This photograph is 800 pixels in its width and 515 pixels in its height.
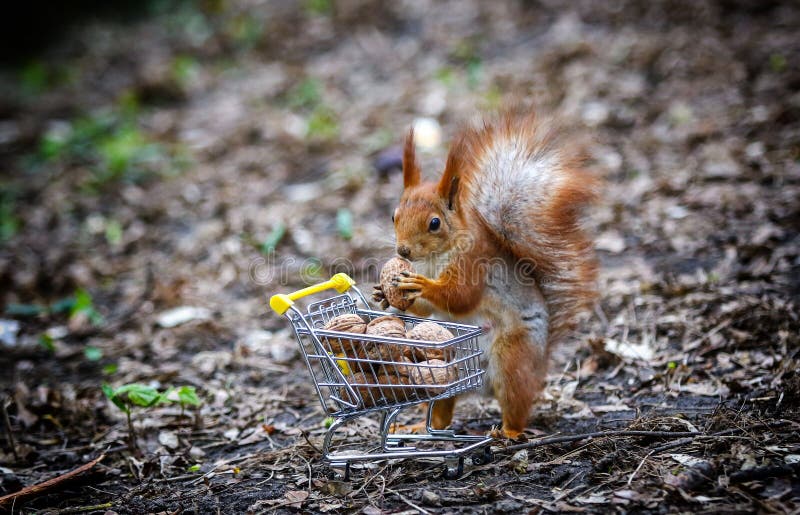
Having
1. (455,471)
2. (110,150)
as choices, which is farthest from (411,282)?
(110,150)

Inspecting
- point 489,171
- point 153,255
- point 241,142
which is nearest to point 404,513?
point 489,171

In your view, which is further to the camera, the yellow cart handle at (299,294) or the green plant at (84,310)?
the green plant at (84,310)

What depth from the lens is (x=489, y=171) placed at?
262 cm

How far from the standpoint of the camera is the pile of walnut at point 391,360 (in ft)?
7.35

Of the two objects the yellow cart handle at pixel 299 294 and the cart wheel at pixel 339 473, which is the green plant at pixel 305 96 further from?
the cart wheel at pixel 339 473

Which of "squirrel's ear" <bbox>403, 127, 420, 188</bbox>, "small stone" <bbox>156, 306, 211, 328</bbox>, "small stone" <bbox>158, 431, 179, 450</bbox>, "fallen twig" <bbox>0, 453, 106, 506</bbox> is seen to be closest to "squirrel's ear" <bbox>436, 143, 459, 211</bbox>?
"squirrel's ear" <bbox>403, 127, 420, 188</bbox>

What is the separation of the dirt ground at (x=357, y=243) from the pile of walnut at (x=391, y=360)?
0.34 m

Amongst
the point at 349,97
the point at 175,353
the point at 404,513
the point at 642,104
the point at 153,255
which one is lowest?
the point at 404,513

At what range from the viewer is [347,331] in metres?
2.24

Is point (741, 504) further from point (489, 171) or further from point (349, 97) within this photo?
point (349, 97)

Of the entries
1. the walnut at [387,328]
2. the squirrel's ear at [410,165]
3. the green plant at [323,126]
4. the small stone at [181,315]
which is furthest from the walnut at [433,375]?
the green plant at [323,126]

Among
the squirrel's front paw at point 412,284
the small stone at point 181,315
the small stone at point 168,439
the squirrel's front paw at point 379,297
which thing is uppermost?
the squirrel's front paw at point 412,284

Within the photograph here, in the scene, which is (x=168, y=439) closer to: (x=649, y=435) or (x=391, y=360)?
(x=391, y=360)

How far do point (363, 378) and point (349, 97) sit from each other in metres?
5.12
